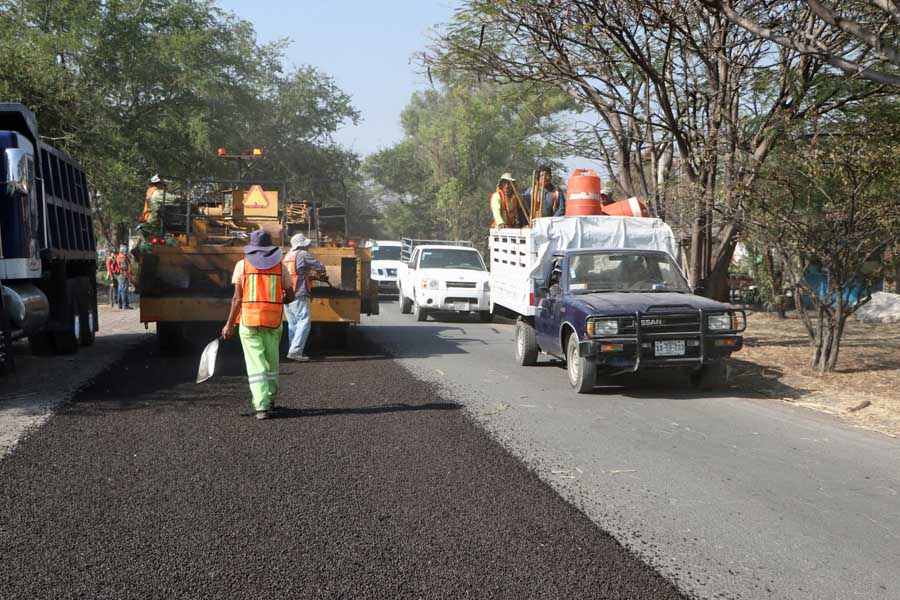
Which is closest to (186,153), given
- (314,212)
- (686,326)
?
(314,212)

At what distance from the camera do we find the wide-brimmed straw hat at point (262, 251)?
8.84 meters

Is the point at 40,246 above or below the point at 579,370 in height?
above

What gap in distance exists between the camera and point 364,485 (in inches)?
245

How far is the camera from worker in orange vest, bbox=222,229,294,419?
8.58m

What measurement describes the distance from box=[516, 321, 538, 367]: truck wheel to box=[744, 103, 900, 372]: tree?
3209 millimetres

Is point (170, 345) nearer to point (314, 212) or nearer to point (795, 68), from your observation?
point (314, 212)

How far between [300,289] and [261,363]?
4237 mm

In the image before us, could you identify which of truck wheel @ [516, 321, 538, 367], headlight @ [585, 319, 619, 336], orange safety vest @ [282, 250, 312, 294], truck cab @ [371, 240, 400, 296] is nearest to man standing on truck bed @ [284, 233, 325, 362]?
orange safety vest @ [282, 250, 312, 294]

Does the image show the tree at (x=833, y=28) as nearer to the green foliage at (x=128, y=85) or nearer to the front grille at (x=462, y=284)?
the front grille at (x=462, y=284)

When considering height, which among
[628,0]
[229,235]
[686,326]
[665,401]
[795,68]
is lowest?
[665,401]

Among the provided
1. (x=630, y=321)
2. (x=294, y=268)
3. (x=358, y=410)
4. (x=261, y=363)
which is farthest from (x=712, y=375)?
(x=294, y=268)

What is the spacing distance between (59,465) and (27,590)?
2568mm

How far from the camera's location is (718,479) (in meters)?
6.63

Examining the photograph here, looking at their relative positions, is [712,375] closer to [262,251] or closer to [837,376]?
[837,376]
